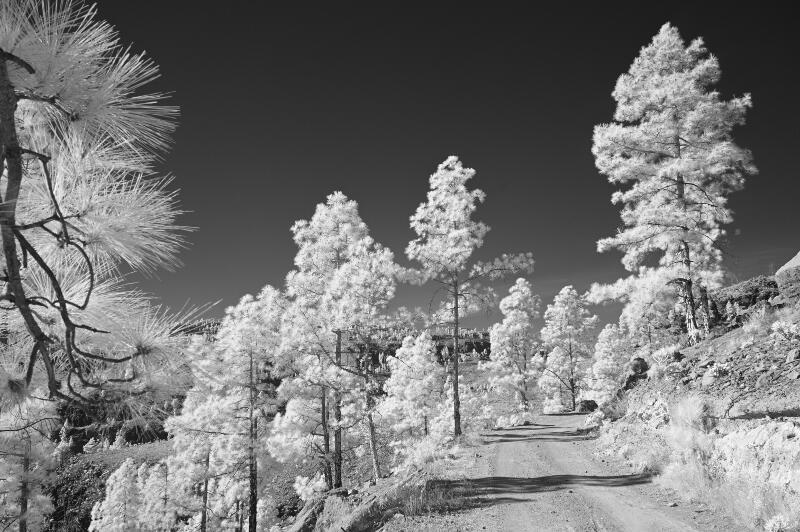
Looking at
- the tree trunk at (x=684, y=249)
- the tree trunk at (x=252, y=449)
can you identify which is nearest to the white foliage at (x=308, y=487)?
the tree trunk at (x=252, y=449)

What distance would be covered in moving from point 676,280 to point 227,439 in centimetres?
2350

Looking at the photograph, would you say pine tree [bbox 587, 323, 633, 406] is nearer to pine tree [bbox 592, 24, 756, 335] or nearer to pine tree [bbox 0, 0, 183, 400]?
pine tree [bbox 592, 24, 756, 335]

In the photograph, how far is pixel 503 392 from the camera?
Result: 3881cm

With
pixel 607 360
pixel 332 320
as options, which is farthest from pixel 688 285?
pixel 607 360

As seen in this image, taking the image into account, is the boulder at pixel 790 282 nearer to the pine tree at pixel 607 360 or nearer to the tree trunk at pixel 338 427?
the tree trunk at pixel 338 427

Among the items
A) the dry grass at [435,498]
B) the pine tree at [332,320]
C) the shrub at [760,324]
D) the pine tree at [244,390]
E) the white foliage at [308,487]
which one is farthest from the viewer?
the white foliage at [308,487]

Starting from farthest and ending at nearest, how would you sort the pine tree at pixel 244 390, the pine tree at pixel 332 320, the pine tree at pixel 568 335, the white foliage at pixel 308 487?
1. the pine tree at pixel 568 335
2. the white foliage at pixel 308 487
3. the pine tree at pixel 244 390
4. the pine tree at pixel 332 320

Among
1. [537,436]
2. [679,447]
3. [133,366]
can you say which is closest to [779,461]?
[679,447]

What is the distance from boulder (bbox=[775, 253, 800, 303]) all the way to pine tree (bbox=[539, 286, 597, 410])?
2441cm

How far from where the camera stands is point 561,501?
8852 mm

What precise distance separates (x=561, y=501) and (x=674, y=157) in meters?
13.1

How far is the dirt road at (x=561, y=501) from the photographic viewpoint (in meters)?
7.36

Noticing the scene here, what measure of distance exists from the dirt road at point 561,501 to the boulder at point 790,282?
8142 mm

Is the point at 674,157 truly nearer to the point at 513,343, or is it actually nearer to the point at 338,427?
the point at 338,427
